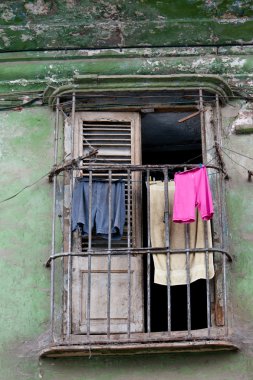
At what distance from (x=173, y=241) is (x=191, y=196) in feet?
1.58

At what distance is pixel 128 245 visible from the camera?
354 inches

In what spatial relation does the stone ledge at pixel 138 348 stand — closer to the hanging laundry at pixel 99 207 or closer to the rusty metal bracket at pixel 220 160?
the hanging laundry at pixel 99 207

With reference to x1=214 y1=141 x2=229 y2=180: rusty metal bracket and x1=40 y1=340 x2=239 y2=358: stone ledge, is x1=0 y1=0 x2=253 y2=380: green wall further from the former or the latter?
x1=40 y1=340 x2=239 y2=358: stone ledge

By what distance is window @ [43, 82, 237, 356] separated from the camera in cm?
880

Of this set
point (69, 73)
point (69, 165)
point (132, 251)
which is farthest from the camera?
point (69, 73)

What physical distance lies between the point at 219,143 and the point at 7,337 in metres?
2.84

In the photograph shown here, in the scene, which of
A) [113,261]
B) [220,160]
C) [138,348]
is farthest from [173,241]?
[138,348]

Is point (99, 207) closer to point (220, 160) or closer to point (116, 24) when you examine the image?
point (220, 160)

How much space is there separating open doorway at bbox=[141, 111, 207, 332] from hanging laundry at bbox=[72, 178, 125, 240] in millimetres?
866

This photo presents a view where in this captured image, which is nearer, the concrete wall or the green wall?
the concrete wall

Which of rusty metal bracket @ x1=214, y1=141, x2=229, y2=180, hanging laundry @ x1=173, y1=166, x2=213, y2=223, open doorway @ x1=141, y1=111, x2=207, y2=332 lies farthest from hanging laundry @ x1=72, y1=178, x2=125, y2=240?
rusty metal bracket @ x1=214, y1=141, x2=229, y2=180

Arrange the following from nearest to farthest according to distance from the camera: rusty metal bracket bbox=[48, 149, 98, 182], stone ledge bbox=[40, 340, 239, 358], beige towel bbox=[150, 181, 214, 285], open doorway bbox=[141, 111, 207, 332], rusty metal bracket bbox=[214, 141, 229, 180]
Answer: stone ledge bbox=[40, 340, 239, 358]
beige towel bbox=[150, 181, 214, 285]
rusty metal bracket bbox=[48, 149, 98, 182]
rusty metal bracket bbox=[214, 141, 229, 180]
open doorway bbox=[141, 111, 207, 332]

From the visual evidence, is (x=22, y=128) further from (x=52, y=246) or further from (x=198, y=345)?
(x=198, y=345)

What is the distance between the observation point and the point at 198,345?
853 cm
